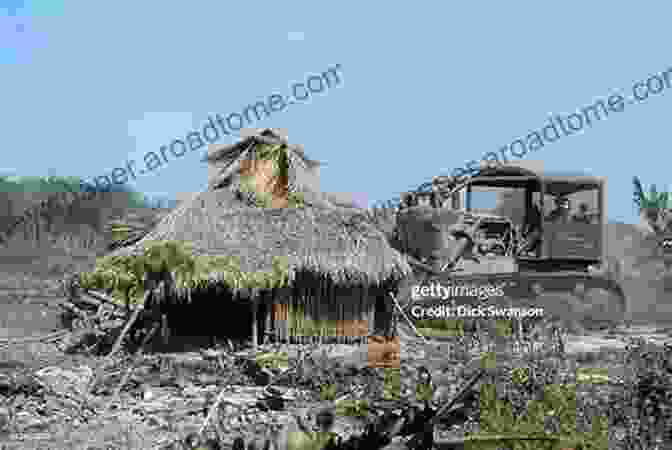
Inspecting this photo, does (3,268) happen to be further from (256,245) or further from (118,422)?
(118,422)

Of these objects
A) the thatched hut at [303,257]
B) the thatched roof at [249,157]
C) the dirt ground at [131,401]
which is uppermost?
the thatched roof at [249,157]

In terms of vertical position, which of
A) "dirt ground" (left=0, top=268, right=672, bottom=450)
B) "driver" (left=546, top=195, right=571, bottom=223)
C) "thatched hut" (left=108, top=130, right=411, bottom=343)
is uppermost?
"driver" (left=546, top=195, right=571, bottom=223)

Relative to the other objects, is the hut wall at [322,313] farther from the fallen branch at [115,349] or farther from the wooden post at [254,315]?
the fallen branch at [115,349]

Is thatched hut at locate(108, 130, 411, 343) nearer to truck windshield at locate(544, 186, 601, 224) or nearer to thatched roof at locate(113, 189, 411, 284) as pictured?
thatched roof at locate(113, 189, 411, 284)

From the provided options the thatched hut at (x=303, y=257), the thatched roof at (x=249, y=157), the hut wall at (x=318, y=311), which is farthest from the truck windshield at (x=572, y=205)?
the thatched roof at (x=249, y=157)

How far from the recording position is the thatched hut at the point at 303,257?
15453mm

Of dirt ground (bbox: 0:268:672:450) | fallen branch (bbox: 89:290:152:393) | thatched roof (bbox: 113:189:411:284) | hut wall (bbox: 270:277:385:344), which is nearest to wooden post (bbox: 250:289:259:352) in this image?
hut wall (bbox: 270:277:385:344)

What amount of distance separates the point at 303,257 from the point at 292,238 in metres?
0.67

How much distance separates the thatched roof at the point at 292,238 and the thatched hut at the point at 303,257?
0.06 feet

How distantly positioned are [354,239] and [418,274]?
3.47 m

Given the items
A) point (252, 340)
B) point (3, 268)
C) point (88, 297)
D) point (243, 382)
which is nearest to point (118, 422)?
point (243, 382)

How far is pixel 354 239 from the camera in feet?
52.6

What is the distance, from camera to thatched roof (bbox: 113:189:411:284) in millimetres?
15420

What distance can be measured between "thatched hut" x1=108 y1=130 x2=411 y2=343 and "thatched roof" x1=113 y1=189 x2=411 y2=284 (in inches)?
0.8
